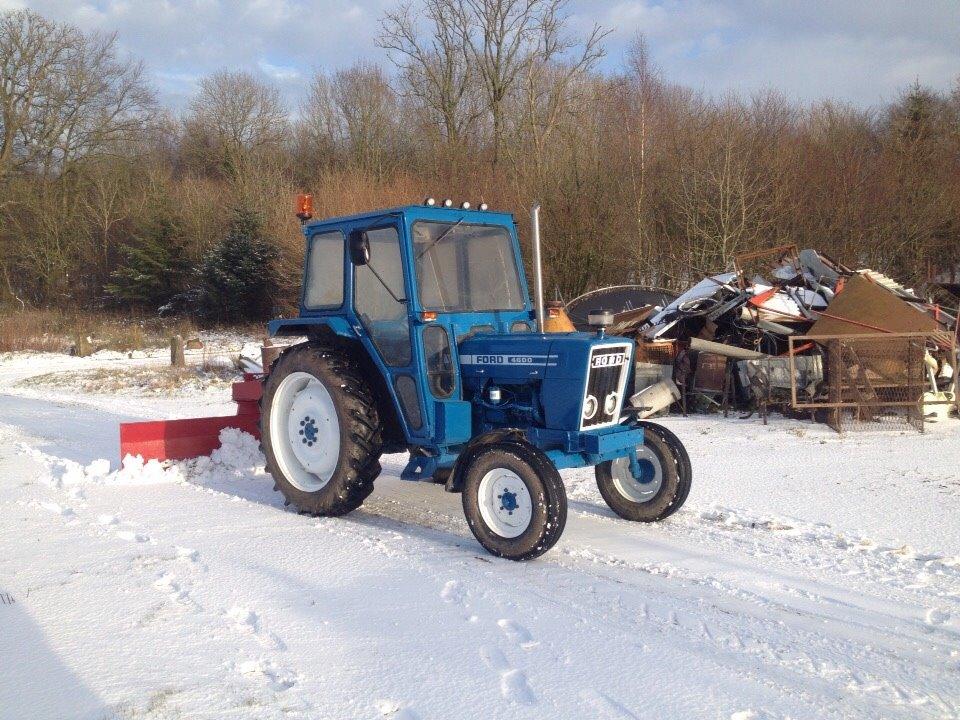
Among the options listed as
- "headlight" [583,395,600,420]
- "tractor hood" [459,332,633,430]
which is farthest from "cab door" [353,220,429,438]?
"headlight" [583,395,600,420]

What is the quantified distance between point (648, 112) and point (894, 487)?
57.1 ft

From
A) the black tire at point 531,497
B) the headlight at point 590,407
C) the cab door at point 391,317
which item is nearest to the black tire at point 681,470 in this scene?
the headlight at point 590,407

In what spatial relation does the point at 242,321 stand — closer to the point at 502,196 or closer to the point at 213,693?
the point at 502,196

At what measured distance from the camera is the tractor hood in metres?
5.02

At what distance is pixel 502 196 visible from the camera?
68.1 feet

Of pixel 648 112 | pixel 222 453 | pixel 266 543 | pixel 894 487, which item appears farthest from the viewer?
pixel 648 112

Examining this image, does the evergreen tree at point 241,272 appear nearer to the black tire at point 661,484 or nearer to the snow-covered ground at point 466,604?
the snow-covered ground at point 466,604

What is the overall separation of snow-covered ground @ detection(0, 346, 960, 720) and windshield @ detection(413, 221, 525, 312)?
152 centimetres

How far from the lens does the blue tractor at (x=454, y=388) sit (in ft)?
16.1

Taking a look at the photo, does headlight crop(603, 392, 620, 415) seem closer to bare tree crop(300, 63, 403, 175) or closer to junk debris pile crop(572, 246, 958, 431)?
junk debris pile crop(572, 246, 958, 431)

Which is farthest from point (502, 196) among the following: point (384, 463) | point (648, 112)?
point (384, 463)

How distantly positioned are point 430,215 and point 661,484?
234 centimetres

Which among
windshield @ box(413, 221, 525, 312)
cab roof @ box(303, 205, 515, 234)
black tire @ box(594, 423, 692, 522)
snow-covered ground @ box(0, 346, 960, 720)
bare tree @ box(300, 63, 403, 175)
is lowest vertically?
snow-covered ground @ box(0, 346, 960, 720)

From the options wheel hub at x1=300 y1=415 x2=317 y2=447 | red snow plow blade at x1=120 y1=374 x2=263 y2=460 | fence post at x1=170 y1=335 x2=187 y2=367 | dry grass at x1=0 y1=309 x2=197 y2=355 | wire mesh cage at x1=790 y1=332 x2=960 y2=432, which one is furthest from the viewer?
dry grass at x1=0 y1=309 x2=197 y2=355
